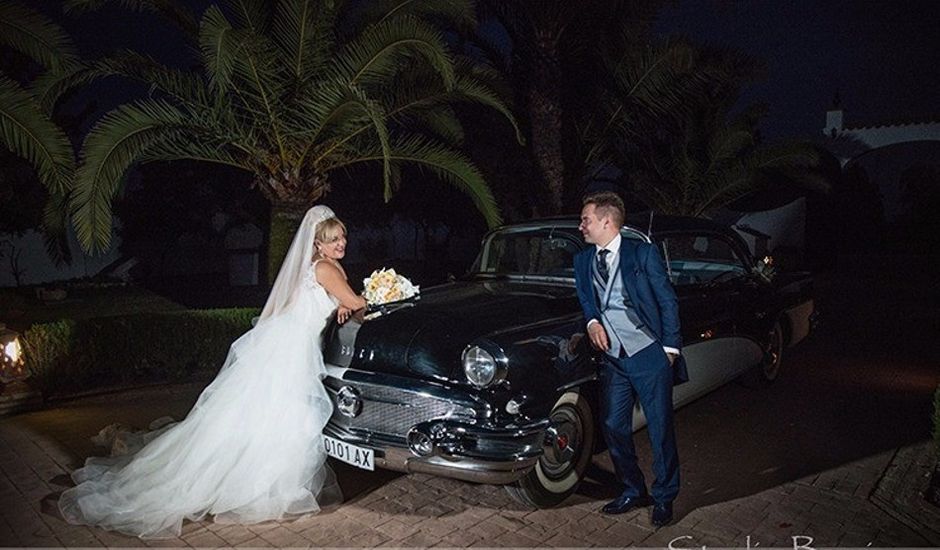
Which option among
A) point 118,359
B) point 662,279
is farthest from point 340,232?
point 118,359

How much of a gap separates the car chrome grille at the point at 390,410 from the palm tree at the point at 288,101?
113 inches

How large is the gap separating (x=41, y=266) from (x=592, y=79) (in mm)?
17944

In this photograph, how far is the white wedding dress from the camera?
4012 mm

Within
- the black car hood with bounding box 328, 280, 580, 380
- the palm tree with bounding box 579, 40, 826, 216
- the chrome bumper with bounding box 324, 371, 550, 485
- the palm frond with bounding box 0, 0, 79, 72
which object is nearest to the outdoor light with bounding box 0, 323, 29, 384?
the palm frond with bounding box 0, 0, 79, 72

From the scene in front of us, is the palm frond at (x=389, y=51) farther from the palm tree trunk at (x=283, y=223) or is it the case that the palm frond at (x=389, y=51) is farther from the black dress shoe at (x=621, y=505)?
the black dress shoe at (x=621, y=505)

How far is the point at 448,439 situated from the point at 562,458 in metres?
0.92

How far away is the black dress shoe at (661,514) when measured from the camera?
156 inches

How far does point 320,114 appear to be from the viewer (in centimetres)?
716

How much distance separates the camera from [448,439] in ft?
12.6

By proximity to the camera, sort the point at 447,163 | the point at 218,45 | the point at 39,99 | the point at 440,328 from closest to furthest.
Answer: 1. the point at 440,328
2. the point at 218,45
3. the point at 39,99
4. the point at 447,163

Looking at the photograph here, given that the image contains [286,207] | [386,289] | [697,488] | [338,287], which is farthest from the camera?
[286,207]

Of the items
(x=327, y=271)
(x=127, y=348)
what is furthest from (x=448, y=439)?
(x=127, y=348)

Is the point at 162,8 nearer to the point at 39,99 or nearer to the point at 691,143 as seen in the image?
the point at 39,99

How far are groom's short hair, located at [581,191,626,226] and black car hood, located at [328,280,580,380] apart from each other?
0.85 m
